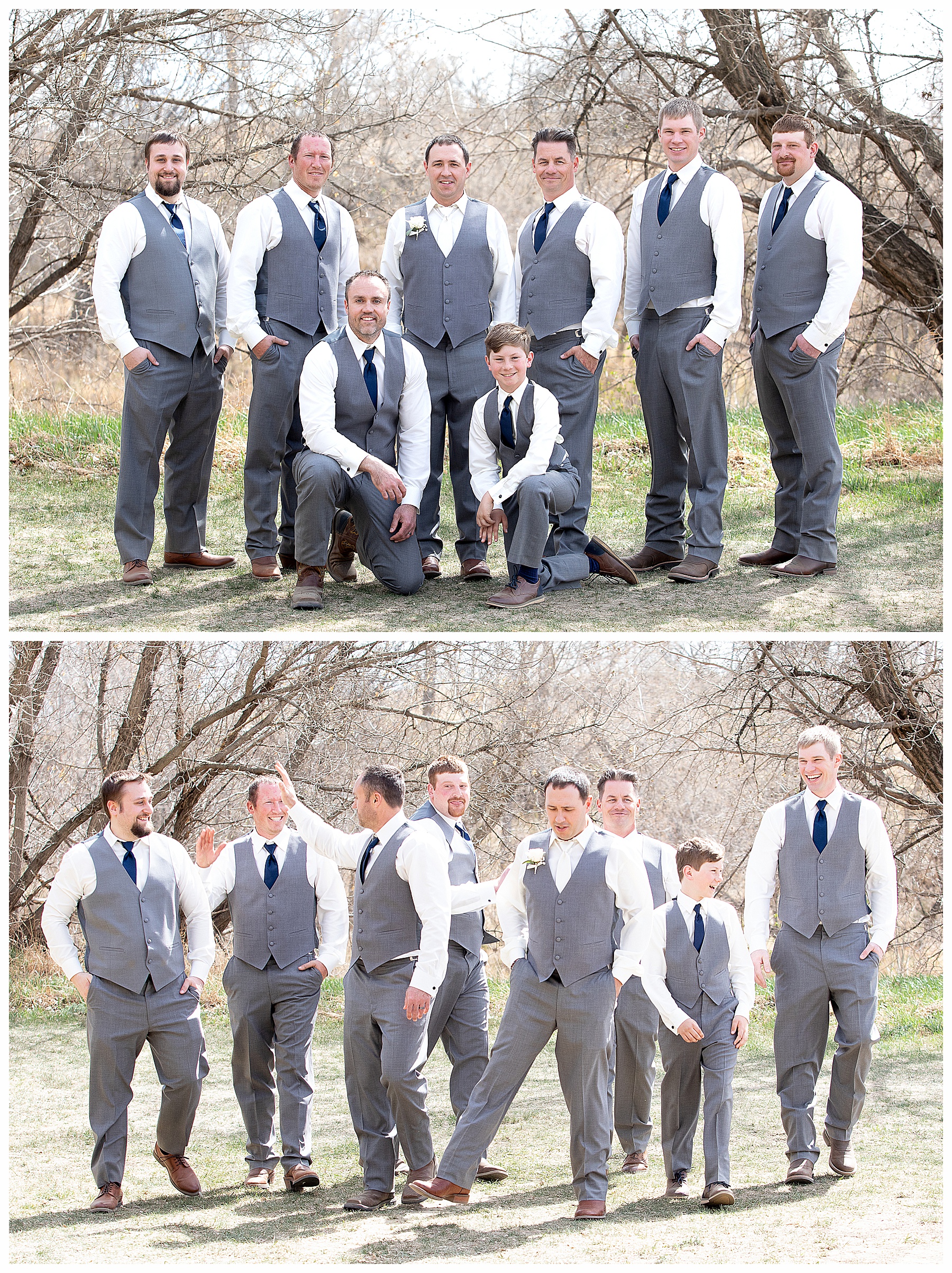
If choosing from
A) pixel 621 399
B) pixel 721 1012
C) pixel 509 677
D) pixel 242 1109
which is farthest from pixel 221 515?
pixel 621 399

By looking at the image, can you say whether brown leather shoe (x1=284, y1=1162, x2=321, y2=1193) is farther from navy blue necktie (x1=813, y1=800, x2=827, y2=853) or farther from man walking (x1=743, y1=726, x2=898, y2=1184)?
navy blue necktie (x1=813, y1=800, x2=827, y2=853)

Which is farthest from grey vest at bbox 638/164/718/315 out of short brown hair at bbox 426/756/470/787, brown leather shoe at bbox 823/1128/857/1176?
brown leather shoe at bbox 823/1128/857/1176

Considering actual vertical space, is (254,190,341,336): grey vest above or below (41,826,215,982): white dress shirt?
above

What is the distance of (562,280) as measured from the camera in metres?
5.98

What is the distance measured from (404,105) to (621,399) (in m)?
3.30

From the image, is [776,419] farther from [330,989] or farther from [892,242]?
[330,989]

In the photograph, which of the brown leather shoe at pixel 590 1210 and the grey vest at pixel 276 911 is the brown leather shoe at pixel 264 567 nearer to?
the grey vest at pixel 276 911

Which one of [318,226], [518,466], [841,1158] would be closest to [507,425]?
[518,466]

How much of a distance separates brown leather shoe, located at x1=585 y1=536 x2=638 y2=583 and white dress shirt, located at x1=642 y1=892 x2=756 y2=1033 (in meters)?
1.73

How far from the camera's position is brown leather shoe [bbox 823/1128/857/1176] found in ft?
16.0

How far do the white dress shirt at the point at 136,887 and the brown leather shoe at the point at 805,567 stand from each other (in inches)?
122

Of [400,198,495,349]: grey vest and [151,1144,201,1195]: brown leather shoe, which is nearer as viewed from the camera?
[151,1144,201,1195]: brown leather shoe

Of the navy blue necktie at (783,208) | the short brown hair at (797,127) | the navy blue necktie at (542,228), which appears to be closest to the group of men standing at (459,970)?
the navy blue necktie at (783,208)

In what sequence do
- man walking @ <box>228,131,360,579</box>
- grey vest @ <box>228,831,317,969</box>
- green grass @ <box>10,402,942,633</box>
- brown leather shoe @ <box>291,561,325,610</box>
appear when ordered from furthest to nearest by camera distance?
1. man walking @ <box>228,131,360,579</box>
2. brown leather shoe @ <box>291,561,325,610</box>
3. green grass @ <box>10,402,942,633</box>
4. grey vest @ <box>228,831,317,969</box>
